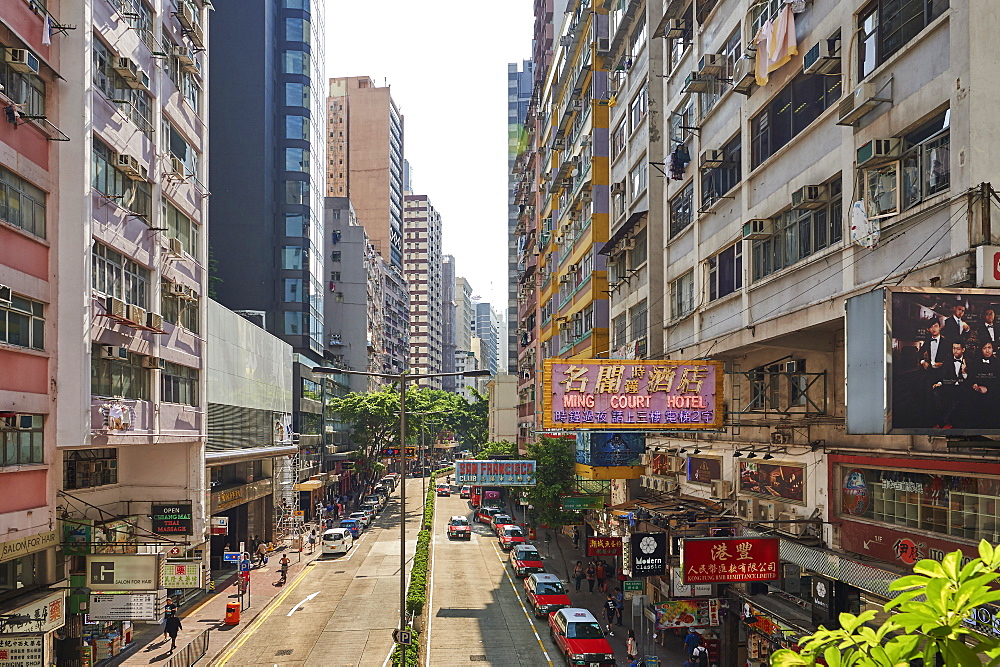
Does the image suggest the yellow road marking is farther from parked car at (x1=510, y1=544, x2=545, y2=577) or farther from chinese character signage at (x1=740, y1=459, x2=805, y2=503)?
chinese character signage at (x1=740, y1=459, x2=805, y2=503)

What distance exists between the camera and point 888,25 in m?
16.6

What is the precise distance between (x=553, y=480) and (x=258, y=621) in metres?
17.6

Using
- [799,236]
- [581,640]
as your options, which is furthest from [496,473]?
[799,236]

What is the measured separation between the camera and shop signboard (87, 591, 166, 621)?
26.7 m

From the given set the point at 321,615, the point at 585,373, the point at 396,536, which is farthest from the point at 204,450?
the point at 396,536

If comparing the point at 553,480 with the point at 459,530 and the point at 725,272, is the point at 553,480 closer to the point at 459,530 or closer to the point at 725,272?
the point at 459,530

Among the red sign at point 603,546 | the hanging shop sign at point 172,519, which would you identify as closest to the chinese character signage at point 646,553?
the red sign at point 603,546

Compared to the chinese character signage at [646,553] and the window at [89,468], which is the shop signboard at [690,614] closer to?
the chinese character signage at [646,553]

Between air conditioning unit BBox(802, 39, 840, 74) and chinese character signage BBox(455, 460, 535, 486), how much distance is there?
3118 centimetres

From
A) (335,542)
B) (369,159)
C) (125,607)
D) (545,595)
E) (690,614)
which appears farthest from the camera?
(369,159)

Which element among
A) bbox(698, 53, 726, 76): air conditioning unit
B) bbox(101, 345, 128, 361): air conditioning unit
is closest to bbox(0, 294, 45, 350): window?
bbox(101, 345, 128, 361): air conditioning unit

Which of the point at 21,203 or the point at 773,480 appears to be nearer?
the point at 21,203

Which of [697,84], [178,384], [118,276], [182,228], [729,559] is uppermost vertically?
[697,84]

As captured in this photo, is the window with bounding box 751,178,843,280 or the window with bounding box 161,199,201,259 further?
the window with bounding box 161,199,201,259
